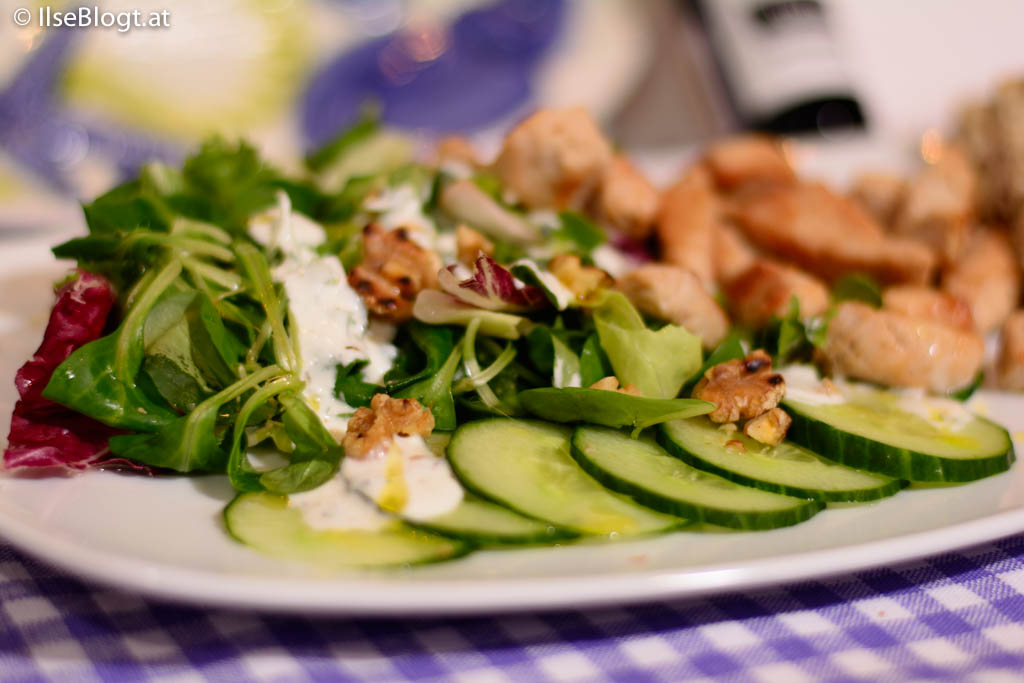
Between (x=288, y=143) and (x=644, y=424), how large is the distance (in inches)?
195

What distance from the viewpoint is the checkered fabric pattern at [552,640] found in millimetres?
1560

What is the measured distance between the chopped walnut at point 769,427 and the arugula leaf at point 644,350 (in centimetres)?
27

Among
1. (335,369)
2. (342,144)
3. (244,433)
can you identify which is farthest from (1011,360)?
(342,144)

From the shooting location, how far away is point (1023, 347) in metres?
2.56

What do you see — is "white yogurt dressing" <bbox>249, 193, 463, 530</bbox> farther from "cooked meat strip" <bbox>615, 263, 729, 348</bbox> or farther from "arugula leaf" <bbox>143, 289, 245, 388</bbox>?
"cooked meat strip" <bbox>615, 263, 729, 348</bbox>

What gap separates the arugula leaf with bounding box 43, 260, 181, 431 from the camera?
6.56 ft

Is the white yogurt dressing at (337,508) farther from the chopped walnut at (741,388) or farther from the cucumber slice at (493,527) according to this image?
the chopped walnut at (741,388)

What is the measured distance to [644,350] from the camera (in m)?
2.28

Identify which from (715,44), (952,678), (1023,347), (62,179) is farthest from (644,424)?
(62,179)

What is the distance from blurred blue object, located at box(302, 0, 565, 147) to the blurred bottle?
170 centimetres

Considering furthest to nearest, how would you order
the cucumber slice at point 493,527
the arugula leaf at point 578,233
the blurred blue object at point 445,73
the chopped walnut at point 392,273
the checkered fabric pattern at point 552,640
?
the blurred blue object at point 445,73 → the arugula leaf at point 578,233 → the chopped walnut at point 392,273 → the cucumber slice at point 493,527 → the checkered fabric pattern at point 552,640

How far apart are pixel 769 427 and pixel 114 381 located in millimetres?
1583

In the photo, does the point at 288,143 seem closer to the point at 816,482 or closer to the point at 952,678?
the point at 816,482

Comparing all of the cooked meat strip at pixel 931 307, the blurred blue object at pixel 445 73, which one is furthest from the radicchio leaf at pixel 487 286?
the blurred blue object at pixel 445 73
